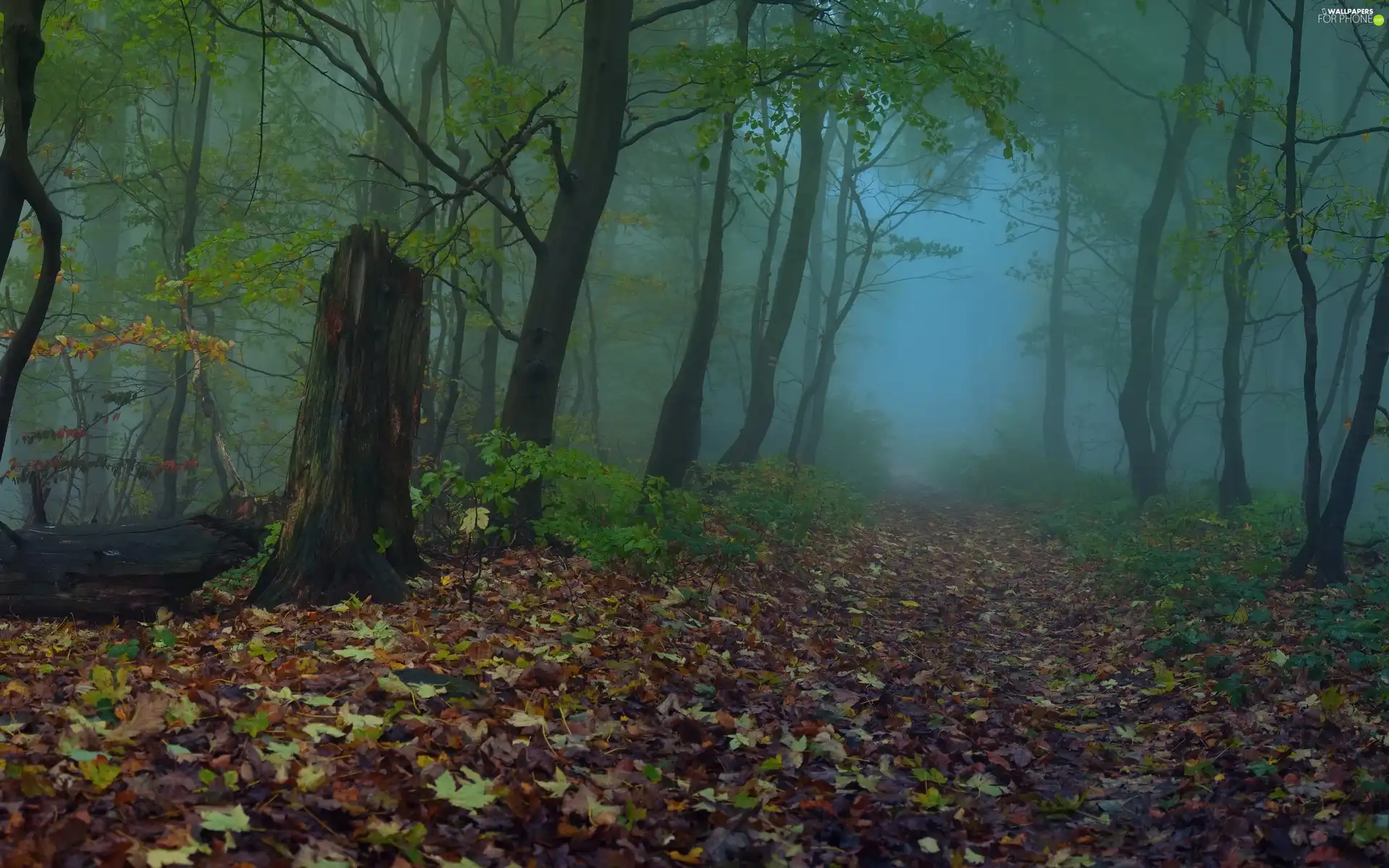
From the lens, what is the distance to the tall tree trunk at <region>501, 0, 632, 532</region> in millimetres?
10055

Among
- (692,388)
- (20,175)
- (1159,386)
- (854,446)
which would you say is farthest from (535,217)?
(854,446)

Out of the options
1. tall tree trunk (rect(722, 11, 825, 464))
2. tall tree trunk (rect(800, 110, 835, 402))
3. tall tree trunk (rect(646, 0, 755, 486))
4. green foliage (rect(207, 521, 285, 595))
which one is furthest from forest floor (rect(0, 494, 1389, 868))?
tall tree trunk (rect(800, 110, 835, 402))

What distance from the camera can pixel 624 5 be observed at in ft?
34.0

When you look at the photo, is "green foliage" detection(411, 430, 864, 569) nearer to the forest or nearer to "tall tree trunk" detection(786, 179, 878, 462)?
the forest

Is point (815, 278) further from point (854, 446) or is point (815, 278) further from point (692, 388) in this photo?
point (692, 388)

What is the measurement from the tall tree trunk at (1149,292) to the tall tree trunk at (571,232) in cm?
1339

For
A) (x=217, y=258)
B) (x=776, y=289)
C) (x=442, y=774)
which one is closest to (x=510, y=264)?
(x=776, y=289)

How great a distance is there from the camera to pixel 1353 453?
1059 centimetres

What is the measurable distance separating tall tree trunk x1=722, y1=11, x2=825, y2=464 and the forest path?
8.91 m

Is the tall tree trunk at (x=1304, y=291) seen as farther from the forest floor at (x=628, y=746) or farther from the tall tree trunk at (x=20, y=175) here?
the tall tree trunk at (x=20, y=175)

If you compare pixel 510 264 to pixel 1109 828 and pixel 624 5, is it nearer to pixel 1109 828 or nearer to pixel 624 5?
pixel 624 5

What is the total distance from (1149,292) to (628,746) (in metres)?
19.0

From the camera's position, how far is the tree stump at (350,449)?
7.34 m

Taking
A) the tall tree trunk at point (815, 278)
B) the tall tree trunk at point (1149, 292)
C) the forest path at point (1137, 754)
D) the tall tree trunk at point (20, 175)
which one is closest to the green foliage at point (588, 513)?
the forest path at point (1137, 754)
